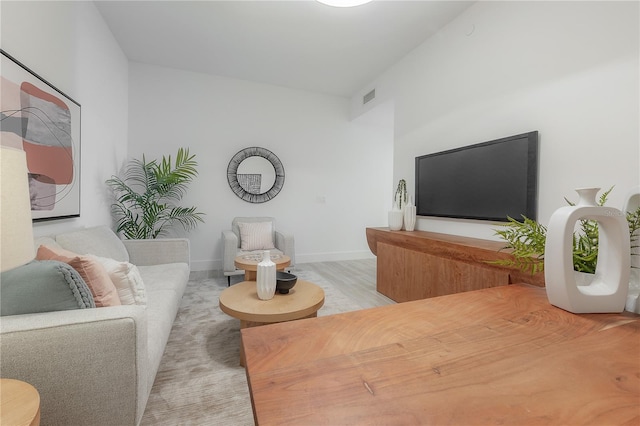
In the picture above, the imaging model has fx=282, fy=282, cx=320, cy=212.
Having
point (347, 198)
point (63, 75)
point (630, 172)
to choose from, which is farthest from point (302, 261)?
point (630, 172)

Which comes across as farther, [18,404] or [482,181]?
[482,181]

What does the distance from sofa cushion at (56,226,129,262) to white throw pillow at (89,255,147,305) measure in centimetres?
61

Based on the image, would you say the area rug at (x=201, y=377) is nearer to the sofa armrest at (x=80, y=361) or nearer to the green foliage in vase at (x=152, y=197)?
the sofa armrest at (x=80, y=361)

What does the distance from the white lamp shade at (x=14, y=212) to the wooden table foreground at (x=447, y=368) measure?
584mm

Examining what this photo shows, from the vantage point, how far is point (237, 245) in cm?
357

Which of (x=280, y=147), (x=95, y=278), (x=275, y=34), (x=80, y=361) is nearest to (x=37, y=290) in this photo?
(x=95, y=278)

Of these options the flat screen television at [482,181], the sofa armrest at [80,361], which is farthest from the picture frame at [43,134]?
the flat screen television at [482,181]

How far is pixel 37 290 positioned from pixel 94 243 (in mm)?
1194

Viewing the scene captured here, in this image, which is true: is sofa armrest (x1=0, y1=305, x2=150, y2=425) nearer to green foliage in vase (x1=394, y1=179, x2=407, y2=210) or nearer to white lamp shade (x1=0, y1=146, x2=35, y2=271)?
white lamp shade (x1=0, y1=146, x2=35, y2=271)

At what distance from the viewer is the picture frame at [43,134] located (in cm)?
152

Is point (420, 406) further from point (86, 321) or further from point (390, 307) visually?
point (86, 321)

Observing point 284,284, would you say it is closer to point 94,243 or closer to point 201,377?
point 201,377

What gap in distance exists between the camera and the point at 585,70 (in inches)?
72.3

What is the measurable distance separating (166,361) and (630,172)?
3041 mm
